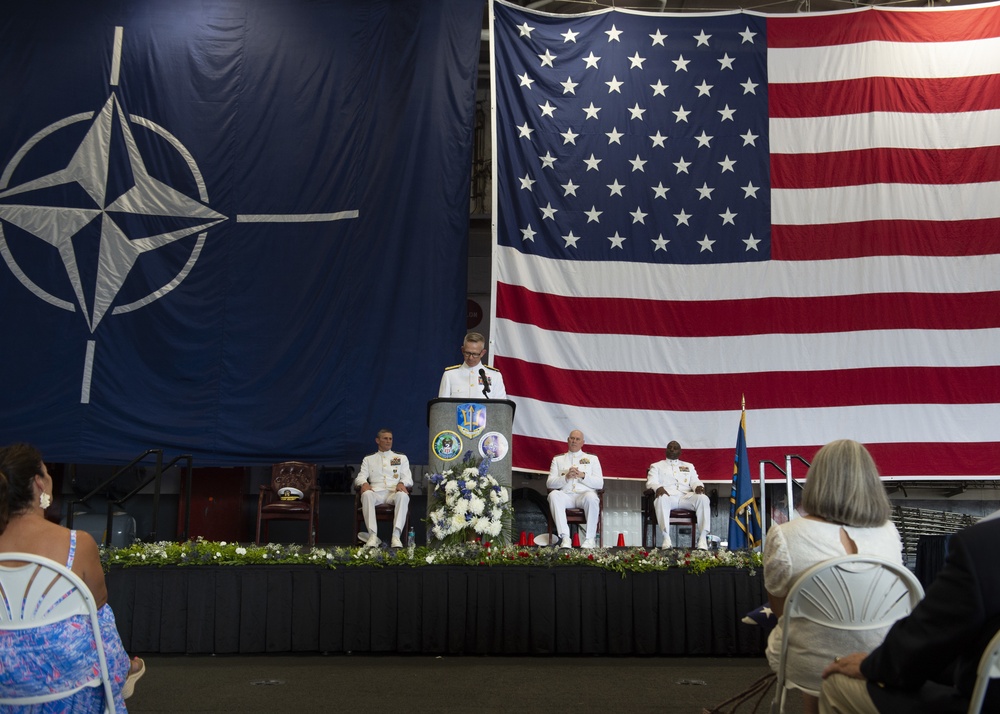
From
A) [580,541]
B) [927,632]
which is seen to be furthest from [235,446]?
[927,632]

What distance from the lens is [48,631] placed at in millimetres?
2074

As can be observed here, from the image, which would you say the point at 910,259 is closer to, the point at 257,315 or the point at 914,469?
the point at 914,469

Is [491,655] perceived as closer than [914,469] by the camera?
Yes

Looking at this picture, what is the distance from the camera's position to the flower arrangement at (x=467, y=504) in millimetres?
4996

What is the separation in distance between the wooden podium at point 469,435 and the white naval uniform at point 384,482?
1719mm

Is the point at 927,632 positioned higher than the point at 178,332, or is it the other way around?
the point at 178,332

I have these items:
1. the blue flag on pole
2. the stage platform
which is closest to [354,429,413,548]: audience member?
the stage platform

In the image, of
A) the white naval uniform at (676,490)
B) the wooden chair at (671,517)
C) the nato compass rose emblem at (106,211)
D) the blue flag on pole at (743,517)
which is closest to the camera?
the blue flag on pole at (743,517)

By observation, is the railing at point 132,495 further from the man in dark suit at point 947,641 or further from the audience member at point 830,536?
the man in dark suit at point 947,641

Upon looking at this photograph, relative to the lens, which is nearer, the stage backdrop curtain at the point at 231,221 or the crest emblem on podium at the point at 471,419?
the crest emblem on podium at the point at 471,419

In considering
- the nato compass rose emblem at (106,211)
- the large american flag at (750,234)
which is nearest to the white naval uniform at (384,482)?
the large american flag at (750,234)

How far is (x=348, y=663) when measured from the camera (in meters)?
4.55

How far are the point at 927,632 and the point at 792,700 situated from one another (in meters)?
2.50

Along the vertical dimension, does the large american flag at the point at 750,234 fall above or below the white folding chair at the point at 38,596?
above
